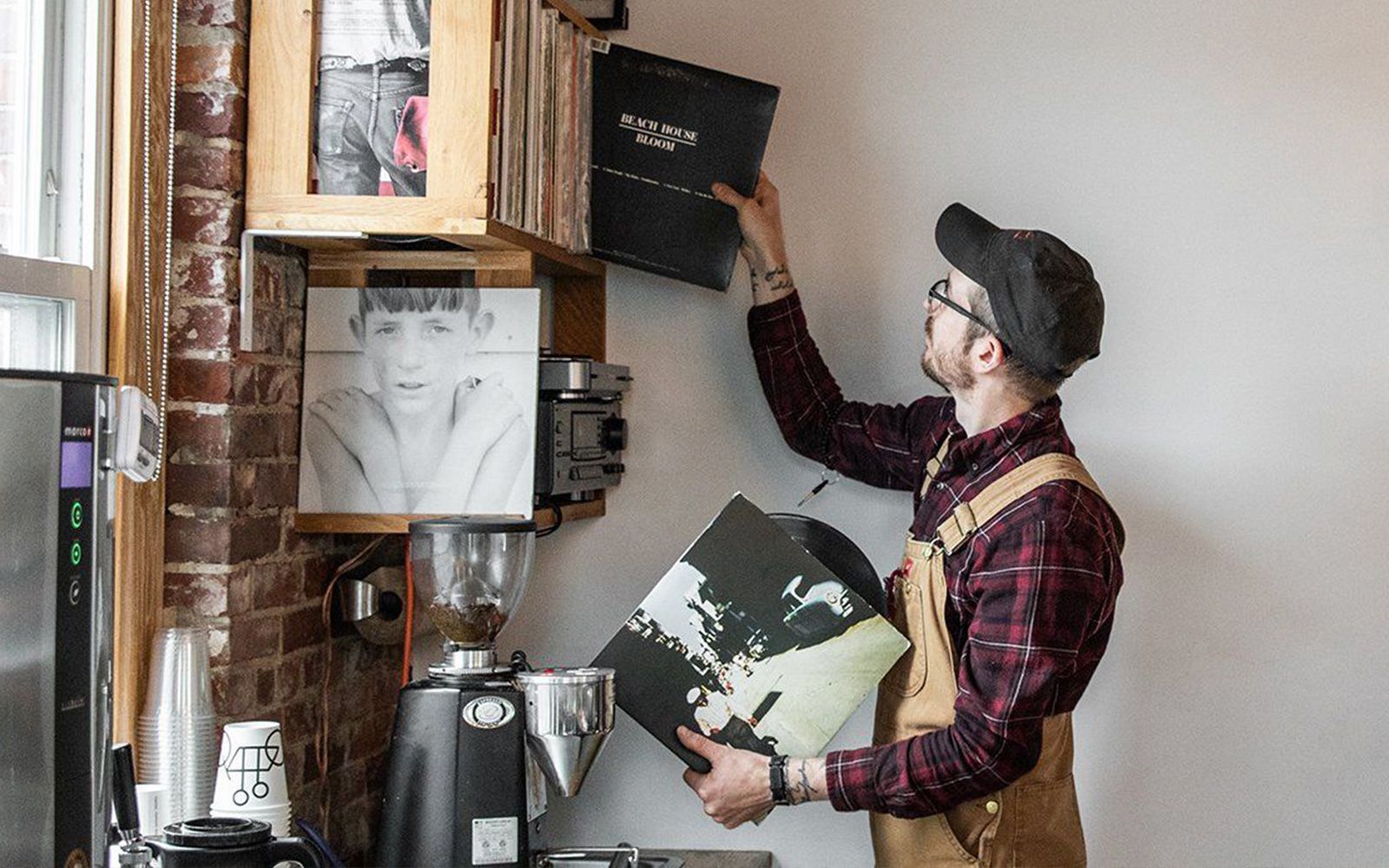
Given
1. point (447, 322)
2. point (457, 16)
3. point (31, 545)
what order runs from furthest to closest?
point (447, 322) < point (457, 16) < point (31, 545)

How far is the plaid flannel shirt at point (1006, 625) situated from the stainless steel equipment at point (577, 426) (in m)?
0.58

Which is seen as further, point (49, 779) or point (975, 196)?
point (975, 196)

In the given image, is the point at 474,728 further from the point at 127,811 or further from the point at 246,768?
the point at 127,811

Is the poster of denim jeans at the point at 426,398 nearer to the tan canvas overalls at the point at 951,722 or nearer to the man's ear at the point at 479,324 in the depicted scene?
the man's ear at the point at 479,324

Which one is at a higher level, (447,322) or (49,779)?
(447,322)

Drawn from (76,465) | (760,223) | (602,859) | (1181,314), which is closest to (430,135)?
(760,223)

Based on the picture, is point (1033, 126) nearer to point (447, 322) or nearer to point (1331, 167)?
point (1331, 167)

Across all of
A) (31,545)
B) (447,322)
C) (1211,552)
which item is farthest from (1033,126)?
(31,545)

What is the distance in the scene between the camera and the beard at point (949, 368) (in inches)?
93.5

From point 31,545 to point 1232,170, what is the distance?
2.11m

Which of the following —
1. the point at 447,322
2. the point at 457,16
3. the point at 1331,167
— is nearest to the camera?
the point at 457,16

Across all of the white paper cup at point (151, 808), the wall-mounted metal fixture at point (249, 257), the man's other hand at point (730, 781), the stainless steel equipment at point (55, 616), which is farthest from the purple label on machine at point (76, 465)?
the man's other hand at point (730, 781)

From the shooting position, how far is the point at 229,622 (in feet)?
7.03

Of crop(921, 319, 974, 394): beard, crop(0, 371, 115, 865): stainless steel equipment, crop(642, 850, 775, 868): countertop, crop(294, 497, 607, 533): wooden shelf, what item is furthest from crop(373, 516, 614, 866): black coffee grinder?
crop(0, 371, 115, 865): stainless steel equipment
